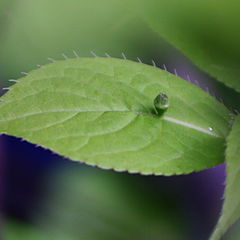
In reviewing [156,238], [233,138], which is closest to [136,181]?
[156,238]

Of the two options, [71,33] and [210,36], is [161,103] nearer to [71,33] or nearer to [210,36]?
[210,36]

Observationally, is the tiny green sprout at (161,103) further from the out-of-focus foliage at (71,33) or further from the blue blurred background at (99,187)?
the out-of-focus foliage at (71,33)

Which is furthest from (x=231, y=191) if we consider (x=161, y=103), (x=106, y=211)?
(x=106, y=211)

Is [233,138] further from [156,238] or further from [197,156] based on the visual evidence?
[156,238]

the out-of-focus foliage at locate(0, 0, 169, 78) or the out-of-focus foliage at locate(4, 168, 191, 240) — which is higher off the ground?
the out-of-focus foliage at locate(0, 0, 169, 78)

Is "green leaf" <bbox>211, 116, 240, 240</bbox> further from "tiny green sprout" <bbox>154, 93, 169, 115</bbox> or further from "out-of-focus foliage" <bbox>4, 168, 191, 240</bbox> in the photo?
"out-of-focus foliage" <bbox>4, 168, 191, 240</bbox>

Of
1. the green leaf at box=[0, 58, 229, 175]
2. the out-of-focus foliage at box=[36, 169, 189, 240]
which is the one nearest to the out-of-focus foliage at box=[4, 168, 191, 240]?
the out-of-focus foliage at box=[36, 169, 189, 240]

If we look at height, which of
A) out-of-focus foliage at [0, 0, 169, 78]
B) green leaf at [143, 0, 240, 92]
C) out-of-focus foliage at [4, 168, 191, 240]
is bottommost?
out-of-focus foliage at [4, 168, 191, 240]
